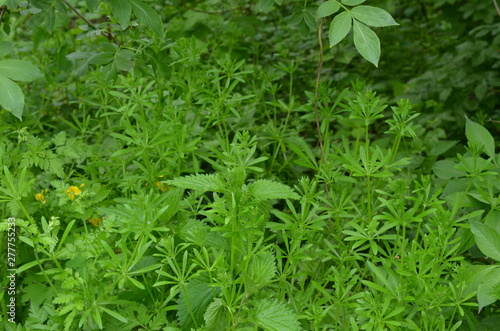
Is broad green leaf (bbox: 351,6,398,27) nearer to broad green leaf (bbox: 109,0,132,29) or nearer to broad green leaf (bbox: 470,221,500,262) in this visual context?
broad green leaf (bbox: 470,221,500,262)

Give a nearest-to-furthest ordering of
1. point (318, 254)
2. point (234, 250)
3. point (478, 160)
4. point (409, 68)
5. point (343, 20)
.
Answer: point (234, 250)
point (343, 20)
point (318, 254)
point (478, 160)
point (409, 68)

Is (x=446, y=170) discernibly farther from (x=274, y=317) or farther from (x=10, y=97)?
(x=10, y=97)

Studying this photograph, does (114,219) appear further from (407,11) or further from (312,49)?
(407,11)

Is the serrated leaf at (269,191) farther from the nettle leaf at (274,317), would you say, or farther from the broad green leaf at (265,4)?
the broad green leaf at (265,4)

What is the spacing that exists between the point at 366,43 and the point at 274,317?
790 mm

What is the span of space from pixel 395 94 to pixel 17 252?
290 centimetres

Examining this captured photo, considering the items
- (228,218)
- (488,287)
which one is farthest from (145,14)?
(488,287)

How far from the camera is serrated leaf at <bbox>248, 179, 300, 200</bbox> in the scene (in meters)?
1.60

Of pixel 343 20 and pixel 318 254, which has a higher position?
pixel 343 20

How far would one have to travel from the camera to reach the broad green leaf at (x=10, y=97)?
1586 mm

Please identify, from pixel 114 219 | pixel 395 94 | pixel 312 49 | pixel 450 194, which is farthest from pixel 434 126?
pixel 114 219

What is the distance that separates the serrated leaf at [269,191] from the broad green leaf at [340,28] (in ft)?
1.41

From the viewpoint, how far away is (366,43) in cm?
169

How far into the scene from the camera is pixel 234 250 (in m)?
1.60
